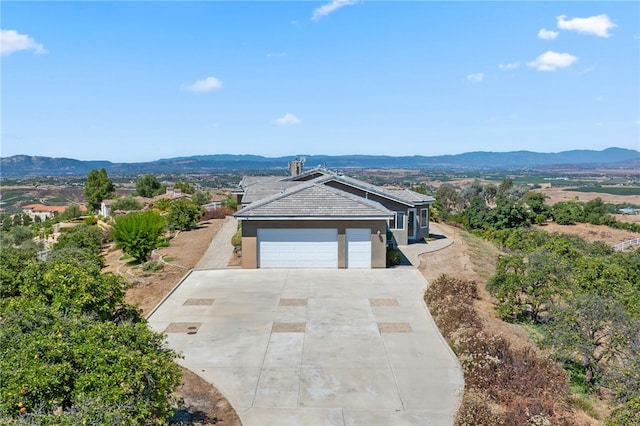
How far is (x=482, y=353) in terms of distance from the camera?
11430 mm

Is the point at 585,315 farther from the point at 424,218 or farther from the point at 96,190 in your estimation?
the point at 96,190

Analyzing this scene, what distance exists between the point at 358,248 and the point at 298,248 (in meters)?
2.72

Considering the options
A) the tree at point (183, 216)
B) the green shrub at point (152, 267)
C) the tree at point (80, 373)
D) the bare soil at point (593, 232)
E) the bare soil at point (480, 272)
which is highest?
the tree at point (80, 373)

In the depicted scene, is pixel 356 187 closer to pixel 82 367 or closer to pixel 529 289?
pixel 529 289

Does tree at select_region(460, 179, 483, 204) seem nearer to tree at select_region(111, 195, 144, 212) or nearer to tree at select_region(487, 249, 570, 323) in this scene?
tree at select_region(111, 195, 144, 212)

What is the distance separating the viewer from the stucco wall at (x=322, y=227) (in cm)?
2111

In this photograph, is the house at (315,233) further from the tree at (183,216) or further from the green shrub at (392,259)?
the tree at (183,216)

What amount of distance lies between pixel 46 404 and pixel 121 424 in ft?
3.90

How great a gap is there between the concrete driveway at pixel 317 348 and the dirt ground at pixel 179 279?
0.32 m

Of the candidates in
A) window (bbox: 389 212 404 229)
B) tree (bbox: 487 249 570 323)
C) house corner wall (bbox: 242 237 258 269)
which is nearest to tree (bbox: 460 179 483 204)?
window (bbox: 389 212 404 229)

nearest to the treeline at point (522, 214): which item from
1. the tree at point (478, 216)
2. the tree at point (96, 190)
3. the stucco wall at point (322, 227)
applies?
the tree at point (478, 216)

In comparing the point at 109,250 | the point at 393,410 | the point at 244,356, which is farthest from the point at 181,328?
the point at 109,250

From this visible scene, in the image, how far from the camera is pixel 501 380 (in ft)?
34.0

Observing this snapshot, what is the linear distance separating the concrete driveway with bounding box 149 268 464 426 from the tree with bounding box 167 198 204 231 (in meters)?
13.8
